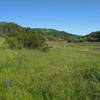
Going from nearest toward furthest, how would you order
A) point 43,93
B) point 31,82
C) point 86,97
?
point 86,97
point 43,93
point 31,82

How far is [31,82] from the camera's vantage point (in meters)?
7.92

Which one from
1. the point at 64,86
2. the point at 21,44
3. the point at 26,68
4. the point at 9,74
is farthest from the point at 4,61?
the point at 21,44

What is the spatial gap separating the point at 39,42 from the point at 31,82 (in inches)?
883

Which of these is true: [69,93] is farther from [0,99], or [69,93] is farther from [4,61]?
[4,61]

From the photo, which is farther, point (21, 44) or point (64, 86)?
point (21, 44)

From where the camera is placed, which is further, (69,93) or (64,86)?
(64,86)

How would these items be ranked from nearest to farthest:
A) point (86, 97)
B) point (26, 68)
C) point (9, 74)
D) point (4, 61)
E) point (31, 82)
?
point (86, 97), point (31, 82), point (9, 74), point (26, 68), point (4, 61)

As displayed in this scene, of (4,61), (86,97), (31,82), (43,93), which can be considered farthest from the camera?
(4,61)

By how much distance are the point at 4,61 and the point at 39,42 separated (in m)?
17.3

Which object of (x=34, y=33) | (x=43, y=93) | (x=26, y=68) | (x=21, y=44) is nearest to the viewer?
(x=43, y=93)

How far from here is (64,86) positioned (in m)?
7.32

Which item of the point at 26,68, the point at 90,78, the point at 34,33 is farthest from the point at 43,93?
the point at 34,33

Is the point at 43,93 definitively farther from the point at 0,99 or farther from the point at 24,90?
the point at 0,99

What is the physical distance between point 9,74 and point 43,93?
295 centimetres
